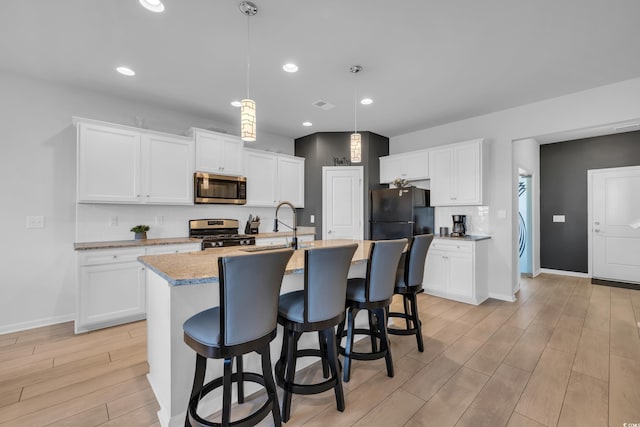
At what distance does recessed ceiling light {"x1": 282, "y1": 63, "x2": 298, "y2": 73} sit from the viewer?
2.82 meters

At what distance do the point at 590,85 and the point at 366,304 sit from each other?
379 cm

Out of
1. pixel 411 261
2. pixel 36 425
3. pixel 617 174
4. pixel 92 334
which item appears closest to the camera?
pixel 36 425

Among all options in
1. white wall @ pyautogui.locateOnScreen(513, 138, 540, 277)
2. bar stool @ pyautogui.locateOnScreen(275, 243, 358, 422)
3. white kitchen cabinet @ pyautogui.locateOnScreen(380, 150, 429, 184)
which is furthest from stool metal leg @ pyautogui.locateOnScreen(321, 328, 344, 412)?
white wall @ pyautogui.locateOnScreen(513, 138, 540, 277)

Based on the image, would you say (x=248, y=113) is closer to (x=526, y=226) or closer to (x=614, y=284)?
(x=526, y=226)

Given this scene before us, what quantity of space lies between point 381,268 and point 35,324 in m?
3.84

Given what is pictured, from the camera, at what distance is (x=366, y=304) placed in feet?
6.55

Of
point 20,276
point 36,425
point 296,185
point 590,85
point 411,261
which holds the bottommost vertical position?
point 36,425

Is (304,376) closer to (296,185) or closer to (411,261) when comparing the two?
(411,261)

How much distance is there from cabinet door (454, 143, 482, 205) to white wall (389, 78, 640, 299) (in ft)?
1.04

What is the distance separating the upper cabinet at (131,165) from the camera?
310 cm

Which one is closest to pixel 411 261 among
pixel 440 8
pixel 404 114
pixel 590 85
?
pixel 440 8

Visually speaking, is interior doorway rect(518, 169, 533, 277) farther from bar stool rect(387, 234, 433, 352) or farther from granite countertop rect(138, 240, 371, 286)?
granite countertop rect(138, 240, 371, 286)

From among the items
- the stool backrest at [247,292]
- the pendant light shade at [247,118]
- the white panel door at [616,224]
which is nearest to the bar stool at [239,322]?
the stool backrest at [247,292]

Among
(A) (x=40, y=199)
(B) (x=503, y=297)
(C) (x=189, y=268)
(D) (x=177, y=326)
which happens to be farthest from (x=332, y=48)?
(B) (x=503, y=297)
